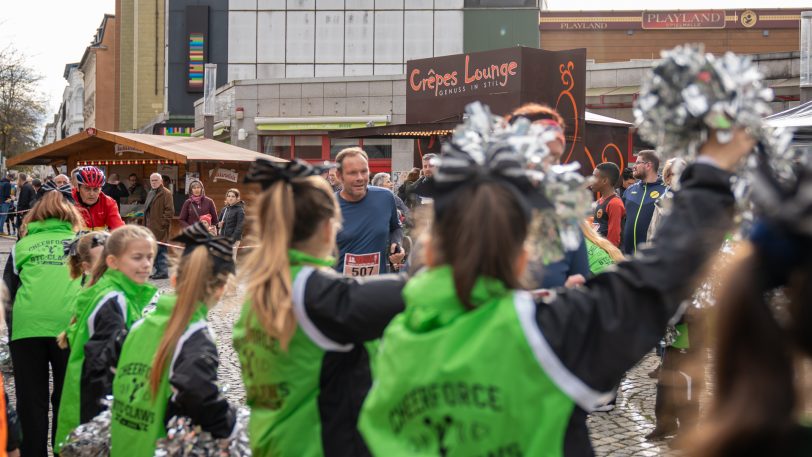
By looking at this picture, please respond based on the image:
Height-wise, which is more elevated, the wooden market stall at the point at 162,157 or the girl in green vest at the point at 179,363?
the wooden market stall at the point at 162,157

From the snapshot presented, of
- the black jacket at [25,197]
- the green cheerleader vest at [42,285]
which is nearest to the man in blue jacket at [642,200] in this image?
the green cheerleader vest at [42,285]

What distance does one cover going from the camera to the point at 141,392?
3.56 m

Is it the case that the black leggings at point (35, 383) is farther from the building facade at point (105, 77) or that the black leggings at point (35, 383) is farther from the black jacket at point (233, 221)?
the building facade at point (105, 77)

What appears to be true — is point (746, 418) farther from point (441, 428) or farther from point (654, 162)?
point (654, 162)

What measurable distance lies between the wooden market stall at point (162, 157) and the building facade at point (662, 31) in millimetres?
28457

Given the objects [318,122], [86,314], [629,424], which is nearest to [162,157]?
[318,122]

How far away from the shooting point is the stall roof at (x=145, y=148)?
20.4 metres

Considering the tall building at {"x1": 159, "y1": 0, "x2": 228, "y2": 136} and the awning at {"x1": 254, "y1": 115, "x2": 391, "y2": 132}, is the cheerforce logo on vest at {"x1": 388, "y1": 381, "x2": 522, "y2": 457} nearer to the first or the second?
the awning at {"x1": 254, "y1": 115, "x2": 391, "y2": 132}

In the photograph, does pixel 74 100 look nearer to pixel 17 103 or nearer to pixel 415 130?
pixel 17 103

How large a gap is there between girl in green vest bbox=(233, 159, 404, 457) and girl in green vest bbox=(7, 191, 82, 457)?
291cm

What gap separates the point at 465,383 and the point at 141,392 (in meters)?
1.92

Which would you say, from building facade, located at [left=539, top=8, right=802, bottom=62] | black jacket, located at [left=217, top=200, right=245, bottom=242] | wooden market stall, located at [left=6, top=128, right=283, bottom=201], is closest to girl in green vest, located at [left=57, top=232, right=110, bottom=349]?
black jacket, located at [left=217, top=200, right=245, bottom=242]

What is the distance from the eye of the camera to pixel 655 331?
2.02 meters

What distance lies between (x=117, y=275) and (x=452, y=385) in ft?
9.46
